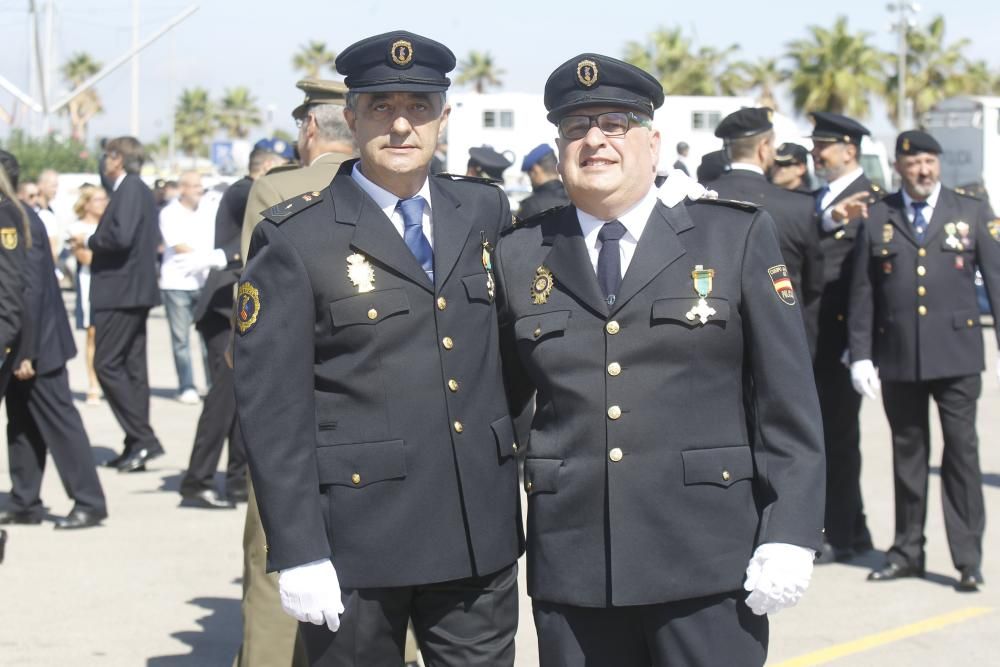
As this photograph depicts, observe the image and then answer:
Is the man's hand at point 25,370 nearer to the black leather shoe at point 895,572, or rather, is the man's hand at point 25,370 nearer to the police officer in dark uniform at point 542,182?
the police officer in dark uniform at point 542,182

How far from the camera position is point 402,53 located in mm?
3562

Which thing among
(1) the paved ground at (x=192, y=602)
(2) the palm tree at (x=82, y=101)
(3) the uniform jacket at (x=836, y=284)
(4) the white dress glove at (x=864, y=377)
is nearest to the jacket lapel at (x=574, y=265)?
(1) the paved ground at (x=192, y=602)

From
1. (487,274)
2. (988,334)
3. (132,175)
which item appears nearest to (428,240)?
(487,274)

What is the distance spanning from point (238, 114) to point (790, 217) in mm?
92850

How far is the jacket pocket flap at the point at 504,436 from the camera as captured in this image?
Result: 11.9 feet

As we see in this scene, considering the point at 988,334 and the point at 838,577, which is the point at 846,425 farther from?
the point at 988,334

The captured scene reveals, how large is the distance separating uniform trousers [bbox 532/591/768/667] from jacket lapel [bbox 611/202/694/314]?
70 centimetres

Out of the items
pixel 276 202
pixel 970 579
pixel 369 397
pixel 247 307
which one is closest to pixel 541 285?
pixel 369 397

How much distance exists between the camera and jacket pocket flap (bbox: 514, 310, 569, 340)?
345cm

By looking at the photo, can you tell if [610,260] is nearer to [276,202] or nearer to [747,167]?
[276,202]

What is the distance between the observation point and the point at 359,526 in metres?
3.53

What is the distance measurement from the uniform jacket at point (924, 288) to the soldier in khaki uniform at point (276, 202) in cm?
308

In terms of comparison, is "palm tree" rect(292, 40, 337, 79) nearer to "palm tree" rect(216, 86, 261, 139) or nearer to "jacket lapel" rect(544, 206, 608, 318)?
"palm tree" rect(216, 86, 261, 139)

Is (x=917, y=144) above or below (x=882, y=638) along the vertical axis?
above
